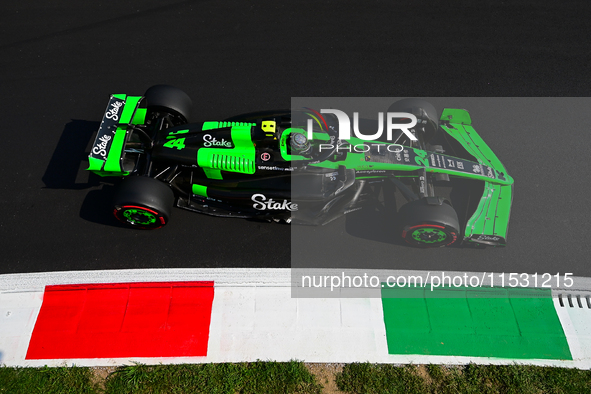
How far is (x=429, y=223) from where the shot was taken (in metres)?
5.40

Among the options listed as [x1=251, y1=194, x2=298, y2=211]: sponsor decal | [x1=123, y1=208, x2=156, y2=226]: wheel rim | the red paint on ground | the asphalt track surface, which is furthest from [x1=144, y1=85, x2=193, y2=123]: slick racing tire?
the red paint on ground

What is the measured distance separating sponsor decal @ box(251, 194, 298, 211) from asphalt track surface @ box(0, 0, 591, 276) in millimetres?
495

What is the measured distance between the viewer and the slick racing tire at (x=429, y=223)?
540 cm

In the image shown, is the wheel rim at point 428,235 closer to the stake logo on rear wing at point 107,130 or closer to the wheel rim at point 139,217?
the wheel rim at point 139,217

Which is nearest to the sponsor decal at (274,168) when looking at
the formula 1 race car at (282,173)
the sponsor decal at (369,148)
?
the formula 1 race car at (282,173)

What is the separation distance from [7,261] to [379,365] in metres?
5.49

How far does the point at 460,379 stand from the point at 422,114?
12.5ft

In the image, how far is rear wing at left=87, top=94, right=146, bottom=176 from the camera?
545cm

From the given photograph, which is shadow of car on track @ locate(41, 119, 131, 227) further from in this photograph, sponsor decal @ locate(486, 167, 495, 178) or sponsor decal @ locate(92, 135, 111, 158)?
sponsor decal @ locate(486, 167, 495, 178)

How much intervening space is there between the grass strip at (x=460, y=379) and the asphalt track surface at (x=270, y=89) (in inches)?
55.8

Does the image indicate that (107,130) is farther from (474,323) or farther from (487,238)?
(474,323)

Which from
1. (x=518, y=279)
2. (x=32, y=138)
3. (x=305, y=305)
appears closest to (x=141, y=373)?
(x=305, y=305)

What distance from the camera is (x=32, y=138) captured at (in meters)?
7.09

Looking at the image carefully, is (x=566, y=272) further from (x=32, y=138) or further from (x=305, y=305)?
(x=32, y=138)
